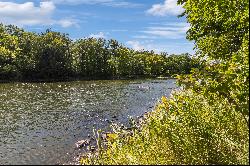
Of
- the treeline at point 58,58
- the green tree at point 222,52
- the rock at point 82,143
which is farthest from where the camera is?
the treeline at point 58,58

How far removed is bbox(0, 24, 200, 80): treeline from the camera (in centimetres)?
13438

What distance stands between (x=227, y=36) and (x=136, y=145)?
9871 millimetres

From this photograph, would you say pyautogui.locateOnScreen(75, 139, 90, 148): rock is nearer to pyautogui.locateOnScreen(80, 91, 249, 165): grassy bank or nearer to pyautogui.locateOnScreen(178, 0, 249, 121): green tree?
pyautogui.locateOnScreen(178, 0, 249, 121): green tree

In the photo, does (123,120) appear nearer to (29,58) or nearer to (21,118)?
(21,118)

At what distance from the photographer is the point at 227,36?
74.7 feet

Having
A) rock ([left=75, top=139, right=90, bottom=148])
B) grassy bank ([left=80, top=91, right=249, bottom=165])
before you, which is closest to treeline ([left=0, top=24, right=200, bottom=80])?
rock ([left=75, top=139, right=90, bottom=148])

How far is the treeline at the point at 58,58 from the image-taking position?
134375mm

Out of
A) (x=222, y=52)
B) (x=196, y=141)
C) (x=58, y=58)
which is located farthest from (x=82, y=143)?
(x=58, y=58)

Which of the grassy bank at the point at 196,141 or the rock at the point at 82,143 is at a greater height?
the grassy bank at the point at 196,141

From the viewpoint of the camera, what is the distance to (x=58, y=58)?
143 m

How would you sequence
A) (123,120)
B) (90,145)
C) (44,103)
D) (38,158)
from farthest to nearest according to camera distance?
1. (44,103)
2. (123,120)
3. (90,145)
4. (38,158)

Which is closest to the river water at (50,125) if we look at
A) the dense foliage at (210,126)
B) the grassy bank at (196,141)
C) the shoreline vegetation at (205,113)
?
the shoreline vegetation at (205,113)

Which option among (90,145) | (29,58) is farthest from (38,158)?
(29,58)

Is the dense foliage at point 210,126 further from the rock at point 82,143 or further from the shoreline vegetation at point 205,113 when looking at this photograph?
the rock at point 82,143
